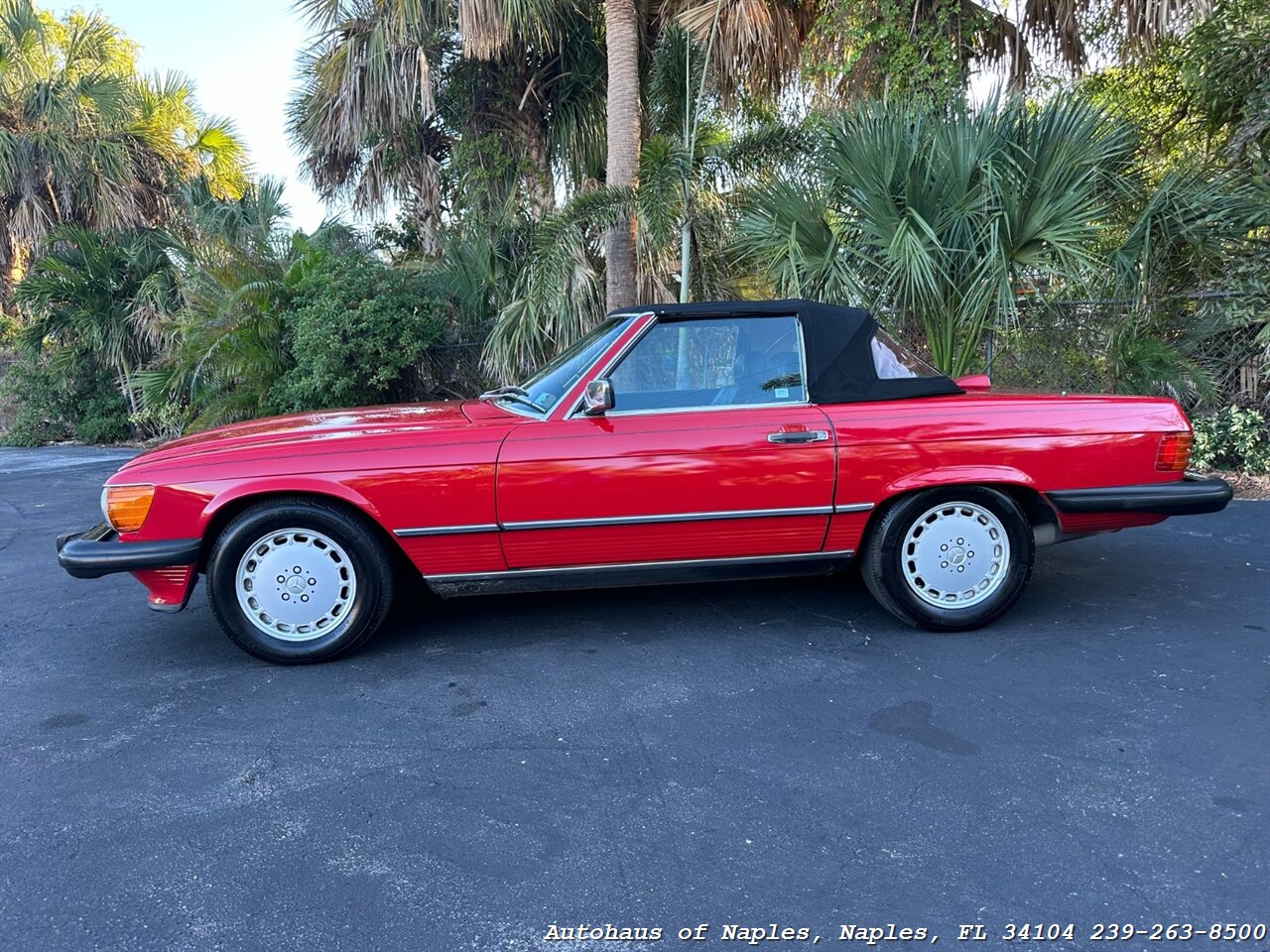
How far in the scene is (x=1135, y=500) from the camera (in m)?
3.95

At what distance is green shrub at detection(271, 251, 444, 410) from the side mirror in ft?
20.5

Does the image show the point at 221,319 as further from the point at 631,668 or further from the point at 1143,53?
the point at 1143,53

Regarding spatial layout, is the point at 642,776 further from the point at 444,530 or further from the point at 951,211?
the point at 951,211

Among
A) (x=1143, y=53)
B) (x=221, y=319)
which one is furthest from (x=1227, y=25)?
(x=221, y=319)

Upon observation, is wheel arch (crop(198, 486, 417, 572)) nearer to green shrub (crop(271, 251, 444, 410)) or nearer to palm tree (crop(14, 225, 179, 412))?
green shrub (crop(271, 251, 444, 410))

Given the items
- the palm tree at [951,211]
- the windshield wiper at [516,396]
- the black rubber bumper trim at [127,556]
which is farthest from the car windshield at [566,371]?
the palm tree at [951,211]

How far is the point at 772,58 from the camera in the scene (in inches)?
380

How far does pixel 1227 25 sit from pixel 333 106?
34.7 ft

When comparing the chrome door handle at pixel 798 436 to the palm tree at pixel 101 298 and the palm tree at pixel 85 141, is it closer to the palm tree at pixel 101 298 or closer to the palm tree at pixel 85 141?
the palm tree at pixel 101 298

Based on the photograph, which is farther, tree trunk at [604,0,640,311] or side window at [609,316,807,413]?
tree trunk at [604,0,640,311]

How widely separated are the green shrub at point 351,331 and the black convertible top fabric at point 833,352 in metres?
6.17

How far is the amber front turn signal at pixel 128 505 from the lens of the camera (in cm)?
362

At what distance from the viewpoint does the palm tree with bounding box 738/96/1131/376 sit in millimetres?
6254

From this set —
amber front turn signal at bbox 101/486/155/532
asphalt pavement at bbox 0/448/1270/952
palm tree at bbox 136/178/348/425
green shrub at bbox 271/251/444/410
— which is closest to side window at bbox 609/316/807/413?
asphalt pavement at bbox 0/448/1270/952
